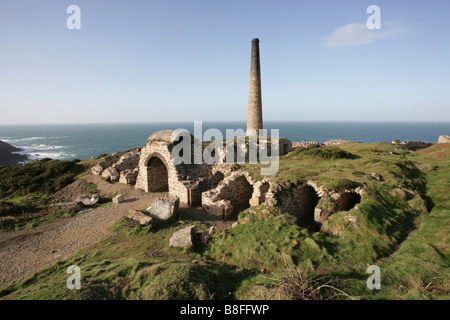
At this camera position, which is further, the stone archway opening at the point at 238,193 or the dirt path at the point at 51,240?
the stone archway opening at the point at 238,193

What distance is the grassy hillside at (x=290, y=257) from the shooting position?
17.5ft

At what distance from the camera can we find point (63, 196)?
58.6ft

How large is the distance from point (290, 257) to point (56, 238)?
11.8m

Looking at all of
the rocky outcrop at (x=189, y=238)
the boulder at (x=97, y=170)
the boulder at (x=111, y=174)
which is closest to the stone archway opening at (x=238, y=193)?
the rocky outcrop at (x=189, y=238)

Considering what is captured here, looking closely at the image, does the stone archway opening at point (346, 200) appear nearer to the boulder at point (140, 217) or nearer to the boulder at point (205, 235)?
the boulder at point (205, 235)

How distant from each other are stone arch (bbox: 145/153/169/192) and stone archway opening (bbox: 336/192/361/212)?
12.6 meters

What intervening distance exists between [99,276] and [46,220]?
407 inches

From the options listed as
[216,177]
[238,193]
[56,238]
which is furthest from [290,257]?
[56,238]

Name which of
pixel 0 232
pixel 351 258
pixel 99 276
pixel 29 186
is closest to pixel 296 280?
pixel 351 258

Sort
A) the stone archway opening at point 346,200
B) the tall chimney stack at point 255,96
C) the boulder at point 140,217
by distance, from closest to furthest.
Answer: the boulder at point 140,217 < the stone archway opening at point 346,200 < the tall chimney stack at point 255,96

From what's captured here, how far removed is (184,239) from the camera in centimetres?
938

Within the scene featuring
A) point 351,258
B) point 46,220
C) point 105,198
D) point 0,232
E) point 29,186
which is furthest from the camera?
point 29,186

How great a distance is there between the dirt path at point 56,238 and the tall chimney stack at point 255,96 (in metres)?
18.6
